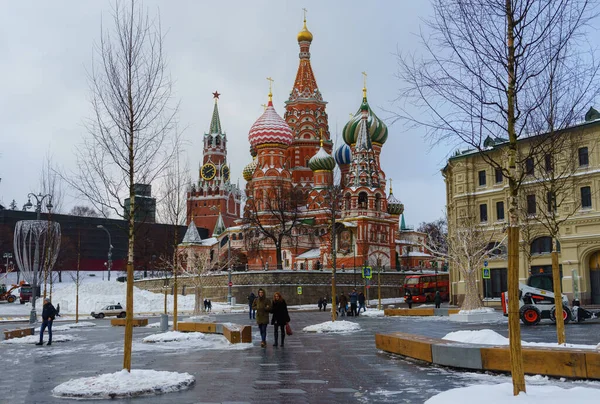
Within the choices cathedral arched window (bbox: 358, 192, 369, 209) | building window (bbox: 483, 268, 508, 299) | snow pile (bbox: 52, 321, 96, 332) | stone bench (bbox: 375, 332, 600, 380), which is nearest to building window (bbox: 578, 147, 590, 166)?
building window (bbox: 483, 268, 508, 299)

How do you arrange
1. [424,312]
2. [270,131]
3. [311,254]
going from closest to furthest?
1. [424,312]
2. [311,254]
3. [270,131]

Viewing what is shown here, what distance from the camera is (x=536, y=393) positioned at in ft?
27.2

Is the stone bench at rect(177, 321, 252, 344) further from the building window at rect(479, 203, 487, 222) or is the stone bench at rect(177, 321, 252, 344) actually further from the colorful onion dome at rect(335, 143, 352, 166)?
the colorful onion dome at rect(335, 143, 352, 166)

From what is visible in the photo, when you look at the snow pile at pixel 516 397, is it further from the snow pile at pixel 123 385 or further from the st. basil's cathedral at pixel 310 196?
the st. basil's cathedral at pixel 310 196

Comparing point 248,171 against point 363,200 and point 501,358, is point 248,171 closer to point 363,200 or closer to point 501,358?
point 363,200

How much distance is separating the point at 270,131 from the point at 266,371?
6992 cm

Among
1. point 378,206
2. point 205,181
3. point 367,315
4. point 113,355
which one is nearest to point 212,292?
point 378,206

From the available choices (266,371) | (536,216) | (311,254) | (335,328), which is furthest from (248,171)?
(266,371)

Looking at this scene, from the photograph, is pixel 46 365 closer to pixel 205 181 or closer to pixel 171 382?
pixel 171 382

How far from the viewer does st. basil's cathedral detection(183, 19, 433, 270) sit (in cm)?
6956

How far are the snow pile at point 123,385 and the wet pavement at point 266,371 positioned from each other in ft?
0.81

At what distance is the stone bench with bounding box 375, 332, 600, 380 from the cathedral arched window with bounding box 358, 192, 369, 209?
185 ft

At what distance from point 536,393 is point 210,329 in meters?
16.1

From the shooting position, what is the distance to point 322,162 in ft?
264
